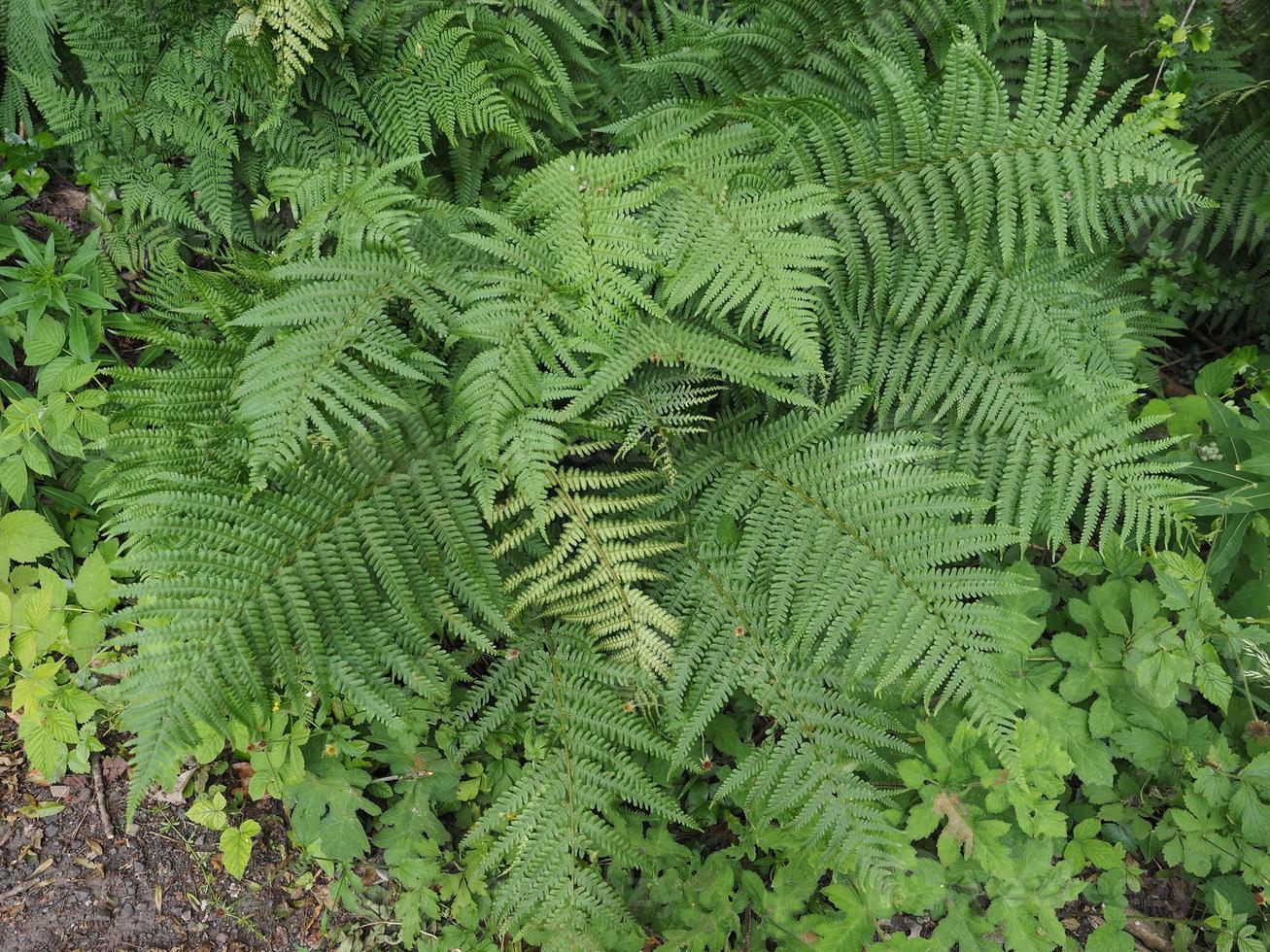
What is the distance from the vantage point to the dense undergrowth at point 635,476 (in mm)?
2354

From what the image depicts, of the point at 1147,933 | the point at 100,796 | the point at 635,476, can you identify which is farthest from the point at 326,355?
the point at 1147,933

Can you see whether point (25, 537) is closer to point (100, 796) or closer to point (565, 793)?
point (100, 796)

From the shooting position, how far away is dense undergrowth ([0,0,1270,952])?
2354 mm

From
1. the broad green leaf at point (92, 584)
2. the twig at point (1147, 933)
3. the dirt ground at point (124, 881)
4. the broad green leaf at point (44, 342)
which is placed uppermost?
the broad green leaf at point (44, 342)

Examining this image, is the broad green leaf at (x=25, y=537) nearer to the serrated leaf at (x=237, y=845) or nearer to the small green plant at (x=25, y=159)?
the serrated leaf at (x=237, y=845)

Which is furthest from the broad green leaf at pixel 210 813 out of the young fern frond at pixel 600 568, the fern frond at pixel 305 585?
the young fern frond at pixel 600 568

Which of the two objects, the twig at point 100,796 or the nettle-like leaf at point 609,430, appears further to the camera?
the twig at point 100,796

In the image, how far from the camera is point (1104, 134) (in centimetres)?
255

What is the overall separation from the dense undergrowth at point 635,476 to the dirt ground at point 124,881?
15cm

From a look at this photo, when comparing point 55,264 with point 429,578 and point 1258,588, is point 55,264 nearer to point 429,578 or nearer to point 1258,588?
point 429,578

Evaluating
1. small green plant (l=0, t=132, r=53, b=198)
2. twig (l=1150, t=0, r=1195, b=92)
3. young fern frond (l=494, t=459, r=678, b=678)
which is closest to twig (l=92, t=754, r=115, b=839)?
young fern frond (l=494, t=459, r=678, b=678)

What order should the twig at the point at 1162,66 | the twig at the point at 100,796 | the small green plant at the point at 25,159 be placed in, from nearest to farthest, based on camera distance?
the twig at the point at 100,796 → the small green plant at the point at 25,159 → the twig at the point at 1162,66

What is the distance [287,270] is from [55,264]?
1.09 meters

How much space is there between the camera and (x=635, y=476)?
8.62ft
